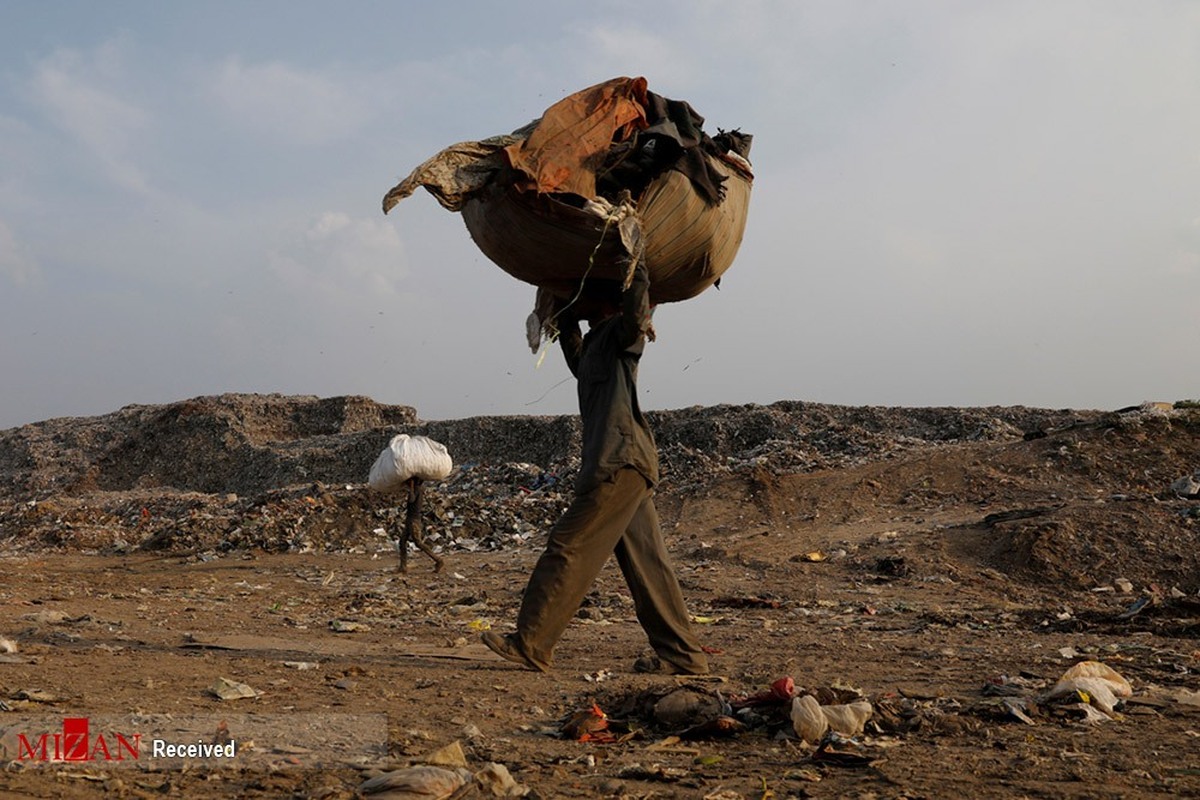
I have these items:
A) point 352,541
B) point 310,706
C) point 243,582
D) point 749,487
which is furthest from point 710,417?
point 310,706

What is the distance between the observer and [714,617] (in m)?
7.15

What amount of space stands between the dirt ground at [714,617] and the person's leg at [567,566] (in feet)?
0.64

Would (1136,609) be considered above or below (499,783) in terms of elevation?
below

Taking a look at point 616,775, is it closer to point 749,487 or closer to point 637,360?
point 637,360

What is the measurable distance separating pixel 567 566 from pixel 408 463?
15.1 feet

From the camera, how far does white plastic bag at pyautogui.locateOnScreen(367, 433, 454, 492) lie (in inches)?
354

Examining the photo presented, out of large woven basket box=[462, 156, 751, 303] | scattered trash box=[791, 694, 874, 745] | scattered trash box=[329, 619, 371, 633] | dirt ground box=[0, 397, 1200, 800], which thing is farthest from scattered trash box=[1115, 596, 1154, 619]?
scattered trash box=[329, 619, 371, 633]

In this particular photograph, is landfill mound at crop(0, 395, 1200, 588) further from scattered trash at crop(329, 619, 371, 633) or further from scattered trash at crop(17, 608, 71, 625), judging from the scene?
scattered trash at crop(17, 608, 71, 625)

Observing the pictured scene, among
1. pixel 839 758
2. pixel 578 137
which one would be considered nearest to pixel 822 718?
pixel 839 758

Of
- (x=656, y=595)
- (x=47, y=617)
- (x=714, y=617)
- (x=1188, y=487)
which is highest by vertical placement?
(x=1188, y=487)

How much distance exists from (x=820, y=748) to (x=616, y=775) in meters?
0.64

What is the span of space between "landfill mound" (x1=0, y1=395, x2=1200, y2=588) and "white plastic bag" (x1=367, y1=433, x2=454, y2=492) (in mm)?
3050

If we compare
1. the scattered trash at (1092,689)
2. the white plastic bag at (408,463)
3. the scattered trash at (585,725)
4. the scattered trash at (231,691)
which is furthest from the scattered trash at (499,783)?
the white plastic bag at (408,463)

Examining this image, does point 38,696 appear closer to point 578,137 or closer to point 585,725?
point 585,725
